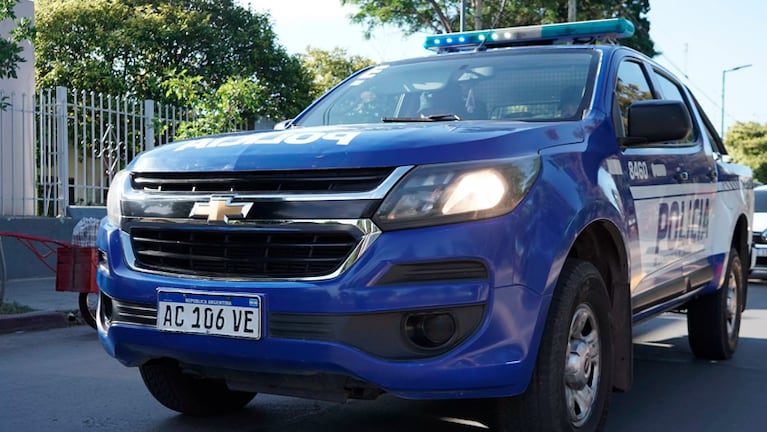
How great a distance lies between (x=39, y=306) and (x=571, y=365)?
6.47m

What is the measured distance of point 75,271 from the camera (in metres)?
7.11

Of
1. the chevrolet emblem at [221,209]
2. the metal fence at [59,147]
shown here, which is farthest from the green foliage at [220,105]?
the chevrolet emblem at [221,209]

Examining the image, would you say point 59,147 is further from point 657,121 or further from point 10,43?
point 657,121

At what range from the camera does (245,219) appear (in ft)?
10.7

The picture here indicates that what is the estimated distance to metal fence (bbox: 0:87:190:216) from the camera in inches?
437

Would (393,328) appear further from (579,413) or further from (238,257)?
(579,413)

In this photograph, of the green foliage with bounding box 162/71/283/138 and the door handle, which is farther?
the green foliage with bounding box 162/71/283/138

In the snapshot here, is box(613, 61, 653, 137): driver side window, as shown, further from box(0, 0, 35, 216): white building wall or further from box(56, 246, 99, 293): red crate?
box(0, 0, 35, 216): white building wall

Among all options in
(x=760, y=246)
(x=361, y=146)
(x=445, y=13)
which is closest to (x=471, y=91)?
(x=361, y=146)

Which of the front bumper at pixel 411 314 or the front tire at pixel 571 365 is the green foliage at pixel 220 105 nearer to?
the front tire at pixel 571 365

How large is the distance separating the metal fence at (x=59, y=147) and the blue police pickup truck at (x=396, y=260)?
25.8 feet

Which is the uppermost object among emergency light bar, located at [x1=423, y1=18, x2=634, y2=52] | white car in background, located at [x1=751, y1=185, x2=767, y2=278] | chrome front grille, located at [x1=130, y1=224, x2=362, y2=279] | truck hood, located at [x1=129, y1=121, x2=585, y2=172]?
emergency light bar, located at [x1=423, y1=18, x2=634, y2=52]

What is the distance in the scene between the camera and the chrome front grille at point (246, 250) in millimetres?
3111

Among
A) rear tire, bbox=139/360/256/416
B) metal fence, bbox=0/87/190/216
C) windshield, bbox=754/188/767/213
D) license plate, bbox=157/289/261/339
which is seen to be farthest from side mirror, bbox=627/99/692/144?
windshield, bbox=754/188/767/213
